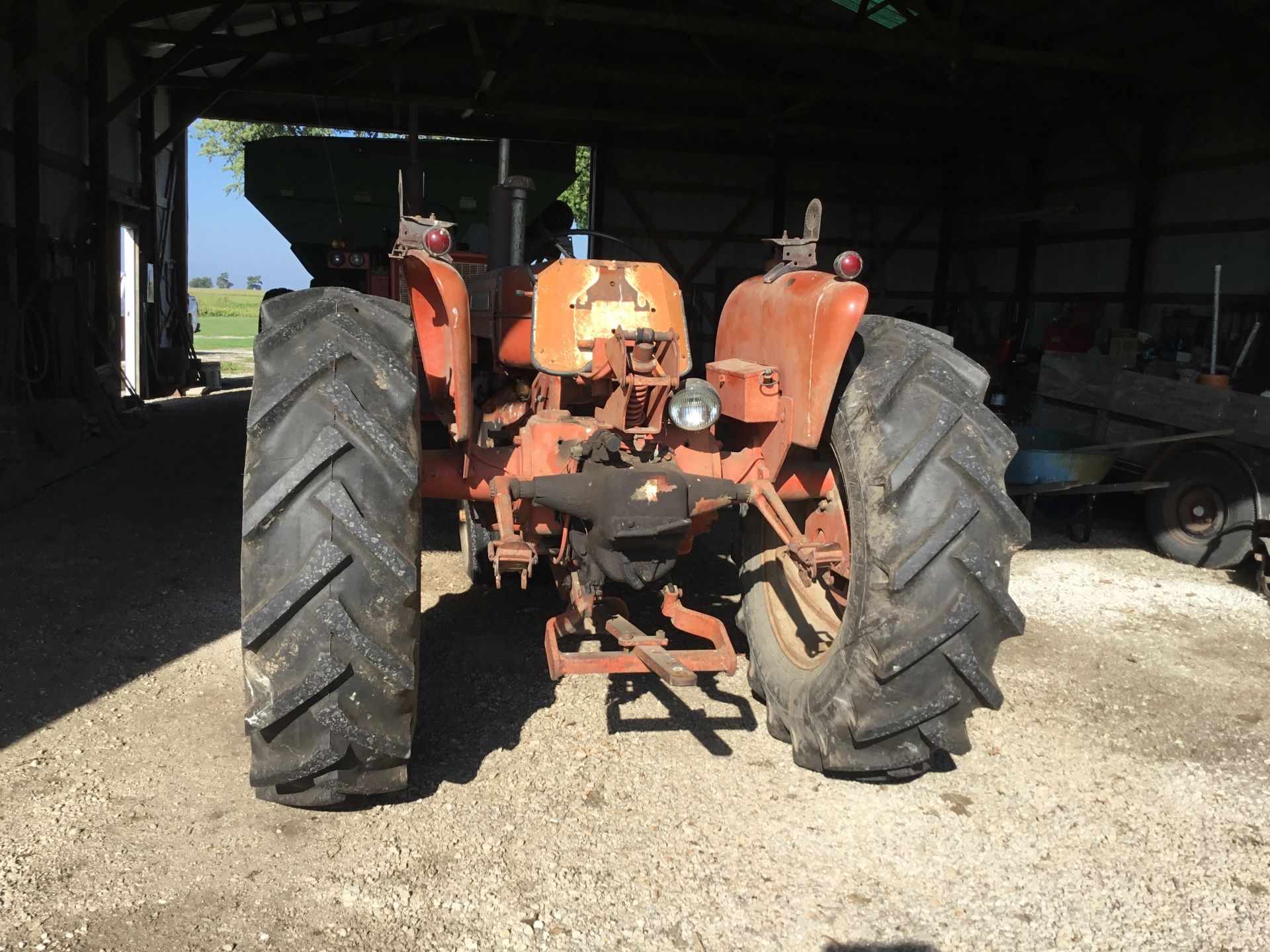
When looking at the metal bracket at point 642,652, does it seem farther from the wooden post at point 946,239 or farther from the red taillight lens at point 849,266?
the wooden post at point 946,239

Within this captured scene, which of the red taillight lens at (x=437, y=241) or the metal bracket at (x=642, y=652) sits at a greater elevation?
the red taillight lens at (x=437, y=241)

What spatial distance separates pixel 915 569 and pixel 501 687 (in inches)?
65.5

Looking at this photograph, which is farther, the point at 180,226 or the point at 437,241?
the point at 180,226

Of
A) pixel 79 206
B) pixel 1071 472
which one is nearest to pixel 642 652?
pixel 1071 472

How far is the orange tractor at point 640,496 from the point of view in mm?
2350

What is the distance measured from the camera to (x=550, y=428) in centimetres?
313

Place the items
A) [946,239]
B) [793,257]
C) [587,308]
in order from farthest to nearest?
[946,239] < [793,257] < [587,308]

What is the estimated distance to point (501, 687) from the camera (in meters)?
3.52

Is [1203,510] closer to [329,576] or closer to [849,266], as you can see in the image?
[849,266]

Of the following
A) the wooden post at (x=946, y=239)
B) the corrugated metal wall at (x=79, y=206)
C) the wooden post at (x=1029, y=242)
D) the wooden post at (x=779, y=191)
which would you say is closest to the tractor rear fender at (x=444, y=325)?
the corrugated metal wall at (x=79, y=206)

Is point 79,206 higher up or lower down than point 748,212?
lower down

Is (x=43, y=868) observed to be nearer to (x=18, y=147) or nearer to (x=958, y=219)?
(x=18, y=147)

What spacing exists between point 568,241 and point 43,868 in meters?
2.74

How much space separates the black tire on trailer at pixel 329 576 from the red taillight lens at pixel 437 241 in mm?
582
